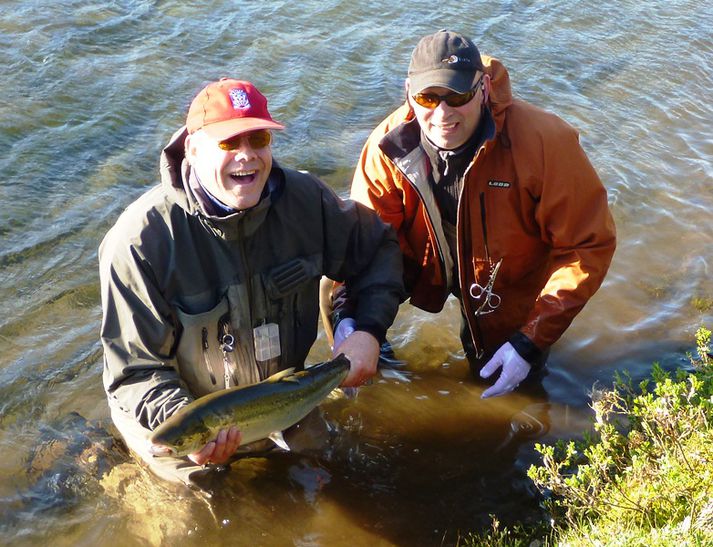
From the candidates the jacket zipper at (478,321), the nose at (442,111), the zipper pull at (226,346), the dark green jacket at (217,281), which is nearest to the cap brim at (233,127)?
the dark green jacket at (217,281)

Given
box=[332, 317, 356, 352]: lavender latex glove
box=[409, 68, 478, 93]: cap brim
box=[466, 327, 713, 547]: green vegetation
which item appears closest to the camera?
box=[466, 327, 713, 547]: green vegetation

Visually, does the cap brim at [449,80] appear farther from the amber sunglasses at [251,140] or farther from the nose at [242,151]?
the nose at [242,151]

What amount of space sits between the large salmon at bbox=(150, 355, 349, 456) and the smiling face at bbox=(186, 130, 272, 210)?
985mm

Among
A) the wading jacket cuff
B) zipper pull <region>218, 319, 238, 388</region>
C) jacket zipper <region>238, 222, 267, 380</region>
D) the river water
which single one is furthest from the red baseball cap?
the river water

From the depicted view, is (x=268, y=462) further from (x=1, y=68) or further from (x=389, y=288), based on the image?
(x=1, y=68)

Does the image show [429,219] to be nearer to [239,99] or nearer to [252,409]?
[239,99]

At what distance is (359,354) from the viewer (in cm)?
505

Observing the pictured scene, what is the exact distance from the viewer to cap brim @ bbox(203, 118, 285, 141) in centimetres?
431

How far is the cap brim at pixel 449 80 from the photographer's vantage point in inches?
201

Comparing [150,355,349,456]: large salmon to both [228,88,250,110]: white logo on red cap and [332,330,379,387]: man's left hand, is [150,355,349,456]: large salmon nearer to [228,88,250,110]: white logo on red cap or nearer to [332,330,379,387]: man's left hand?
[332,330,379,387]: man's left hand

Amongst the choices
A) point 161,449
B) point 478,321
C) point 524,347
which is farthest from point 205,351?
point 478,321

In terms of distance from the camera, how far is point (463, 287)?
5.93m

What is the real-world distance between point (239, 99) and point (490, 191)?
188 centimetres

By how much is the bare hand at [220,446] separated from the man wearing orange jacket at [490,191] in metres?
1.19
